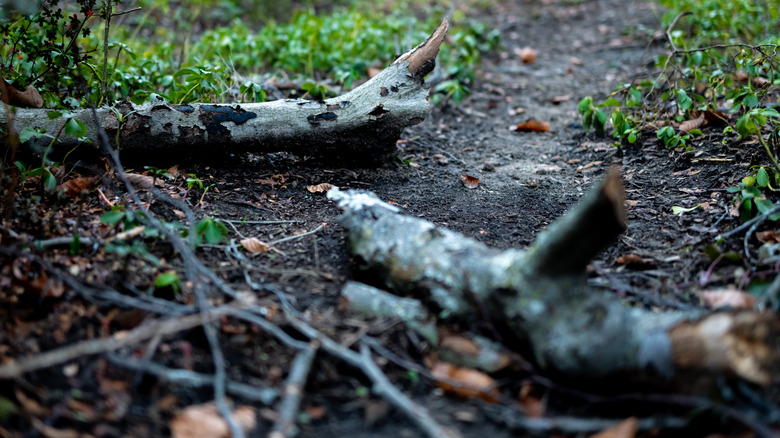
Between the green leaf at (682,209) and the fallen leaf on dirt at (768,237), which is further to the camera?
the green leaf at (682,209)

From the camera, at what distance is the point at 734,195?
2.63 metres

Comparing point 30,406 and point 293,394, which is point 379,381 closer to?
point 293,394

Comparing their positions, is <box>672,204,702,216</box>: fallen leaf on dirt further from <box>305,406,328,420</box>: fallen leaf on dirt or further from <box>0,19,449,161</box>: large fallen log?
<box>305,406,328,420</box>: fallen leaf on dirt

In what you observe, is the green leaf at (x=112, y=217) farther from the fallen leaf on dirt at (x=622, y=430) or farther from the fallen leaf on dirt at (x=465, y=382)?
the fallen leaf on dirt at (x=622, y=430)

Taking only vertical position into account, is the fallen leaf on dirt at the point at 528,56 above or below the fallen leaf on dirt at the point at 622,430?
above

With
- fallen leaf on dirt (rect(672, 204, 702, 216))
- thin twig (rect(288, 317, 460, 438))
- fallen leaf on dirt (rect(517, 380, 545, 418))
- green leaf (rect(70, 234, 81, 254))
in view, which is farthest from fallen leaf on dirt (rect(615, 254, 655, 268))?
green leaf (rect(70, 234, 81, 254))

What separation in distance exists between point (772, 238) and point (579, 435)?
1.36m

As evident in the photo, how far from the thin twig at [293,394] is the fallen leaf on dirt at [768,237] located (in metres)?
1.88

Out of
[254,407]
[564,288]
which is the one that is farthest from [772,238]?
[254,407]

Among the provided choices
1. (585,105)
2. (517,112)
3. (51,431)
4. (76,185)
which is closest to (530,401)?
(51,431)

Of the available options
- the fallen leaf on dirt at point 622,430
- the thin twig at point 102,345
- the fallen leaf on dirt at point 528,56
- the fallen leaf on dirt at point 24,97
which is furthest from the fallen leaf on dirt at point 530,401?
the fallen leaf on dirt at point 528,56

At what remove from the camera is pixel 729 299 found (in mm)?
1815

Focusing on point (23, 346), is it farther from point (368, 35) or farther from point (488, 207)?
point (368, 35)

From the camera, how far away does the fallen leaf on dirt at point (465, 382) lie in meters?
1.57
